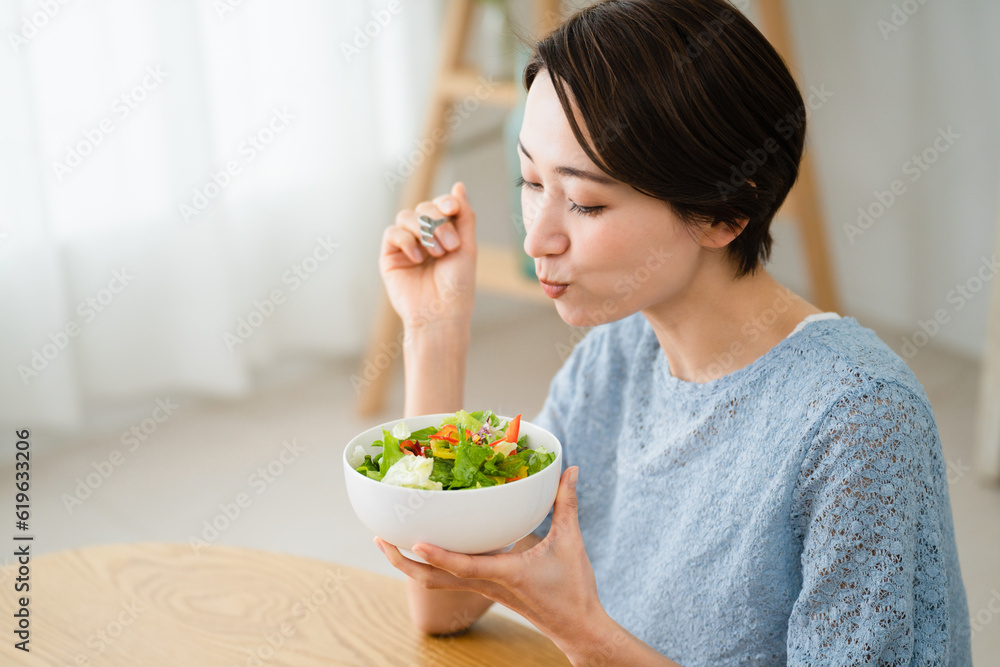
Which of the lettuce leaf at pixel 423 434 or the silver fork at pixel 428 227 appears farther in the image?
the silver fork at pixel 428 227

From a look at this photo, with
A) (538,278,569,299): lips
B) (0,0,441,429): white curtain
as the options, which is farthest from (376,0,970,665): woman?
(0,0,441,429): white curtain

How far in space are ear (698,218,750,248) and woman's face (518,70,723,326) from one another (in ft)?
0.05

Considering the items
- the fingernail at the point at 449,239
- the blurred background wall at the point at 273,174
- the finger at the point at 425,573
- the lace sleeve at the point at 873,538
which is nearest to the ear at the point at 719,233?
the lace sleeve at the point at 873,538

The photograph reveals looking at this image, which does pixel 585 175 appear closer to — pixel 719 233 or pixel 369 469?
pixel 719 233

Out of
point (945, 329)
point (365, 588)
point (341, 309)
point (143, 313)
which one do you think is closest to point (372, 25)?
point (341, 309)

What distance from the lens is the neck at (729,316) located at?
39.9 inches

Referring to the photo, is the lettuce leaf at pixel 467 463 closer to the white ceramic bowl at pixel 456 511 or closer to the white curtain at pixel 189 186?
the white ceramic bowl at pixel 456 511

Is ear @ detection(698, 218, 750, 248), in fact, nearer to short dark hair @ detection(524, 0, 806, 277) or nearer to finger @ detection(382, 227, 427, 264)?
short dark hair @ detection(524, 0, 806, 277)

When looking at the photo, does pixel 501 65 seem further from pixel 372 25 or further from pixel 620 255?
pixel 620 255

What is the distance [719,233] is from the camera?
3.20 ft

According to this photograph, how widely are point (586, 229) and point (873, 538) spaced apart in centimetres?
39

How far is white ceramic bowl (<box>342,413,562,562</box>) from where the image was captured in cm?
74

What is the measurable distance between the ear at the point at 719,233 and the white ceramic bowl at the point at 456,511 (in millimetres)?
319

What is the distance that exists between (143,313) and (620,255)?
2.11m
